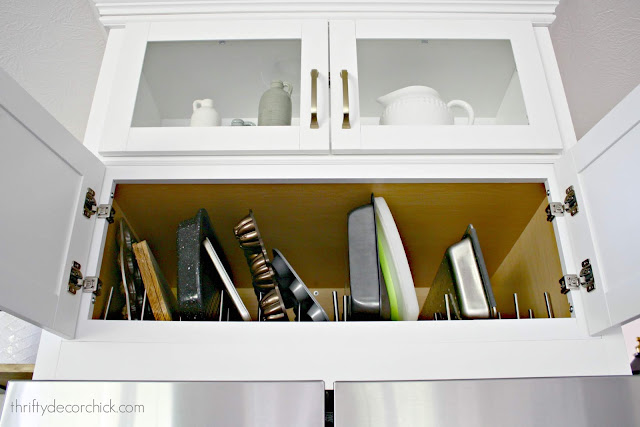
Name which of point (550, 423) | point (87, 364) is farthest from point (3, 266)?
point (550, 423)

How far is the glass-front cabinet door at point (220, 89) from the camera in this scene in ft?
3.02

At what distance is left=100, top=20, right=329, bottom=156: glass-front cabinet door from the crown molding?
25mm

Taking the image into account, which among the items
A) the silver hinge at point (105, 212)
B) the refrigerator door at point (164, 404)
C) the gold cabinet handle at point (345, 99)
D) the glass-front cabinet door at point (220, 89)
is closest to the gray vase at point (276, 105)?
the glass-front cabinet door at point (220, 89)

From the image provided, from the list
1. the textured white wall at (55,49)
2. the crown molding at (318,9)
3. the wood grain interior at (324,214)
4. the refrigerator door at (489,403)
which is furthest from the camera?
the textured white wall at (55,49)

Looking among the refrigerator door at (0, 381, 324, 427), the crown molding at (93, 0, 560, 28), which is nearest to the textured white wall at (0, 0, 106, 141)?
the crown molding at (93, 0, 560, 28)

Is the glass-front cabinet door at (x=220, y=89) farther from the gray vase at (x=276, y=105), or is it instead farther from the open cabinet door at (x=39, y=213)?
the open cabinet door at (x=39, y=213)

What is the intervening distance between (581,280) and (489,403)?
0.98 feet

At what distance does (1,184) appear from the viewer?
64cm

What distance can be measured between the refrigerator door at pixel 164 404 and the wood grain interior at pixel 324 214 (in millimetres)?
219

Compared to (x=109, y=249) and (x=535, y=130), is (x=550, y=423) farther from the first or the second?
(x=109, y=249)

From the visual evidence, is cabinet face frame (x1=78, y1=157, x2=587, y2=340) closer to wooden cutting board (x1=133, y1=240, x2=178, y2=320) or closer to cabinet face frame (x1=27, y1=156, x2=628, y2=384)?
wooden cutting board (x1=133, y1=240, x2=178, y2=320)

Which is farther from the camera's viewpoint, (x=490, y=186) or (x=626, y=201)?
(x=490, y=186)

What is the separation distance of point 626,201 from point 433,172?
31 centimetres

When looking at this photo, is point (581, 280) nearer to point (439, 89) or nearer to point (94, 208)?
point (439, 89)
